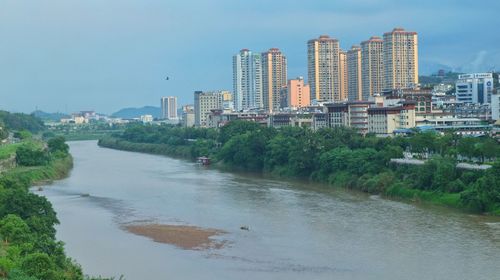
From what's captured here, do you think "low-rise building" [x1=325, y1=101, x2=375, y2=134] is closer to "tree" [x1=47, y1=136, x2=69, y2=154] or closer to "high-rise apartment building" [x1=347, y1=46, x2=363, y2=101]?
"tree" [x1=47, y1=136, x2=69, y2=154]

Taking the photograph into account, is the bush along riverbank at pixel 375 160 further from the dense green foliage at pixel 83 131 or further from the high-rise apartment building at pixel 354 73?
the dense green foliage at pixel 83 131

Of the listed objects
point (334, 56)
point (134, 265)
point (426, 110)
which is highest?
point (334, 56)

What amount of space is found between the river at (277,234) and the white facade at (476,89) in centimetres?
1633

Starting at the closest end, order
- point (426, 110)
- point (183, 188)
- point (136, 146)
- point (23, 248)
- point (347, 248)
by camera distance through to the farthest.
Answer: point (23, 248)
point (347, 248)
point (183, 188)
point (426, 110)
point (136, 146)

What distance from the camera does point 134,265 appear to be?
916 centimetres

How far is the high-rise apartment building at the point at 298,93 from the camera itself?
124 feet

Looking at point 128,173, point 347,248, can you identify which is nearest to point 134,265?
point 347,248

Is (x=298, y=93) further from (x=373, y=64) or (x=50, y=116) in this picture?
(x=50, y=116)

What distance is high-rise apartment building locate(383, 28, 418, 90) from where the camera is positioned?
33.3 metres

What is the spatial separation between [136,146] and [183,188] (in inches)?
675

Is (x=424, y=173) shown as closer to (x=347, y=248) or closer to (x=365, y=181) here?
(x=365, y=181)

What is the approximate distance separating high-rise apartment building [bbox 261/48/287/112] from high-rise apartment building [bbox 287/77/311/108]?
2849mm

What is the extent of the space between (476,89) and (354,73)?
6.72 meters

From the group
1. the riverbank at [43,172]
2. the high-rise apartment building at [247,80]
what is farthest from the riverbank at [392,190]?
the high-rise apartment building at [247,80]
